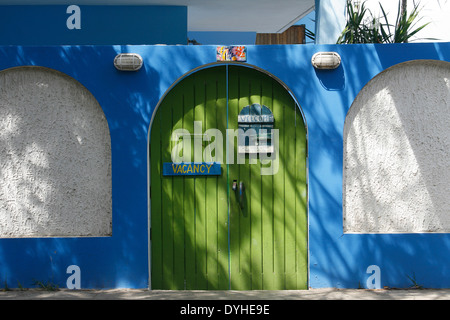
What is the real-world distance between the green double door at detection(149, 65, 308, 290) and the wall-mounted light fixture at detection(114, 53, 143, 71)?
465mm

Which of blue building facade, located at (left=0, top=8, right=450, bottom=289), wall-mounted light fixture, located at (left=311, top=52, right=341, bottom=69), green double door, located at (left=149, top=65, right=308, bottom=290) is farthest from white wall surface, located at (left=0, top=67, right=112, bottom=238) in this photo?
wall-mounted light fixture, located at (left=311, top=52, right=341, bottom=69)

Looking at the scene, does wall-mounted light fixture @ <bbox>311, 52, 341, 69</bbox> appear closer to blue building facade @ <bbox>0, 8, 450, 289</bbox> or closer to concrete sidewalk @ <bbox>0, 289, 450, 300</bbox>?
blue building facade @ <bbox>0, 8, 450, 289</bbox>

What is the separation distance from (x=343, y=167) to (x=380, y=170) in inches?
15.8

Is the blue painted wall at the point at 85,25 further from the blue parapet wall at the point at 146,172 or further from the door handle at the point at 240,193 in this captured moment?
the door handle at the point at 240,193

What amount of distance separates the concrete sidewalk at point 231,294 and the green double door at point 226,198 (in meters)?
0.13

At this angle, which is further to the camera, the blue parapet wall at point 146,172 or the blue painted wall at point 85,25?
the blue painted wall at point 85,25

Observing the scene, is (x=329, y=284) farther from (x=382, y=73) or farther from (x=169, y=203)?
(x=382, y=73)

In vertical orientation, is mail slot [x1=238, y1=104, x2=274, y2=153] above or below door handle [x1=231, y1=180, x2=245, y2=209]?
above

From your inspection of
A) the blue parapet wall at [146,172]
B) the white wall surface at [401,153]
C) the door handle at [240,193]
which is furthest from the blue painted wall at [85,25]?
the white wall surface at [401,153]

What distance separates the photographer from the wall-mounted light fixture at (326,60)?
4.80 metres

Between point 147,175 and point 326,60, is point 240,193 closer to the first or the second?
point 147,175

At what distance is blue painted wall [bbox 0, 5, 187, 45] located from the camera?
7.61m

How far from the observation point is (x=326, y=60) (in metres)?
4.80

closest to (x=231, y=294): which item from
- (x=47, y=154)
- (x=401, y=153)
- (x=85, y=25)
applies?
(x=401, y=153)
